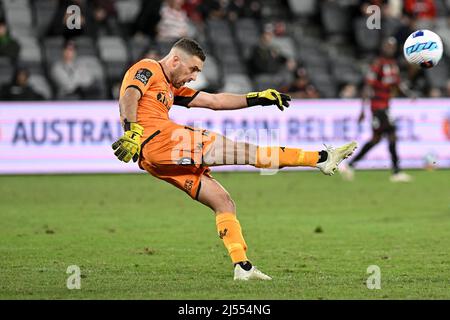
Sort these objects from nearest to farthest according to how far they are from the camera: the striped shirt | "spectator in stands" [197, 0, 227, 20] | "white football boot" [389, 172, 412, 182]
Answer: "white football boot" [389, 172, 412, 182] → the striped shirt → "spectator in stands" [197, 0, 227, 20]

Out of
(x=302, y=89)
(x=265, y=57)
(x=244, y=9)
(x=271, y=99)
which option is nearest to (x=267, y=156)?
(x=271, y=99)

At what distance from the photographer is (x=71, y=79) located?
22.6m

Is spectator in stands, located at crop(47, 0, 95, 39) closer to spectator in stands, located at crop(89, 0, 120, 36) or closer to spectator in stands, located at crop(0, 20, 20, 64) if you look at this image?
spectator in stands, located at crop(89, 0, 120, 36)

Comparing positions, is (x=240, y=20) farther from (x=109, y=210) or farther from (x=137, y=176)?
(x=109, y=210)

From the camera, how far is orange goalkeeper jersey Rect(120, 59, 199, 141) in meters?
9.28

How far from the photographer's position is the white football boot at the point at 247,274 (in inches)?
363

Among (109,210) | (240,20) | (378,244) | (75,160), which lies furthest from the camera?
(240,20)

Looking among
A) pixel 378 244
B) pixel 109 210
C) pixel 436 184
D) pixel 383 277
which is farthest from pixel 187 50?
pixel 436 184

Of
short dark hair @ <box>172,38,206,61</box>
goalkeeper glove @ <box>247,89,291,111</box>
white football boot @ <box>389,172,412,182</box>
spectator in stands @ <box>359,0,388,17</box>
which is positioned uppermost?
spectator in stands @ <box>359,0,388,17</box>

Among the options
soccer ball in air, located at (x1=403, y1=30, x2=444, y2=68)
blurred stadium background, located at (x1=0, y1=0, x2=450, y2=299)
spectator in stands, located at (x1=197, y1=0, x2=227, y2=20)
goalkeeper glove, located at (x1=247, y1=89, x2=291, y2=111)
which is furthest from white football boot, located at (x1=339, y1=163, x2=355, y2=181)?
goalkeeper glove, located at (x1=247, y1=89, x2=291, y2=111)

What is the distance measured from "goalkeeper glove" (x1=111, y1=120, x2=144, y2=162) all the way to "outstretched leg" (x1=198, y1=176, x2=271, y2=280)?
0.78 meters

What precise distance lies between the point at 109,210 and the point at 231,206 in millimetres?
6662

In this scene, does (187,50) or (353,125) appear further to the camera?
(353,125)
